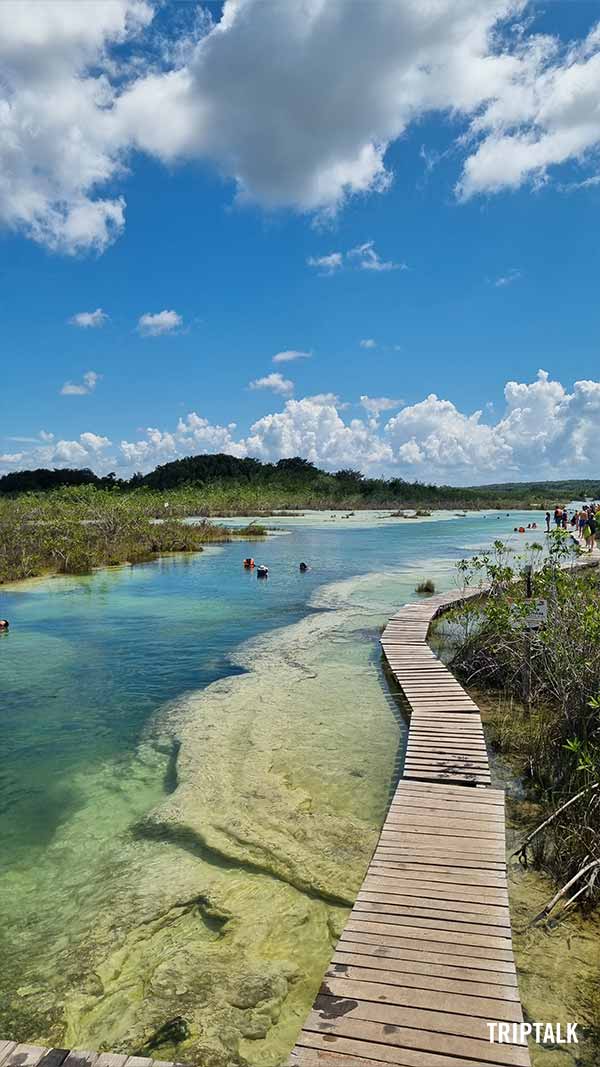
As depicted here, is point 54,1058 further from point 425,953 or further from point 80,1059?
point 425,953

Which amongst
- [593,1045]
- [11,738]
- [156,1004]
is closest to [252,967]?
[156,1004]

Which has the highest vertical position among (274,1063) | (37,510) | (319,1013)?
(37,510)

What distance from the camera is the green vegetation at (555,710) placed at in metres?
5.33

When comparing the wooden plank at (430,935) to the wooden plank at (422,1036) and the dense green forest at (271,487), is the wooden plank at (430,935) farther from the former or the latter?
the dense green forest at (271,487)

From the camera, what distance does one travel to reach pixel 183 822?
22.3ft

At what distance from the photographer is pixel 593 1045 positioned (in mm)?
3791

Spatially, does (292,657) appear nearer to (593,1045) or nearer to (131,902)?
(131,902)

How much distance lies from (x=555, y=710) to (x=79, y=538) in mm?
23005

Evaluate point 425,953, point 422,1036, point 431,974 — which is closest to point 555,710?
point 425,953

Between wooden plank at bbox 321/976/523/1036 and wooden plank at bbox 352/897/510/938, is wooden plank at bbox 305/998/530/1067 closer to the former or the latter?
wooden plank at bbox 321/976/523/1036

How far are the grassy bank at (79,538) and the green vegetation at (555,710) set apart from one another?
18971 millimetres

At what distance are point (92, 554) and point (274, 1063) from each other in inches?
984

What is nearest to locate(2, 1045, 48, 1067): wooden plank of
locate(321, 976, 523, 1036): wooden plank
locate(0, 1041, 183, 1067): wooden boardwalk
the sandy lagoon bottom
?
locate(0, 1041, 183, 1067): wooden boardwalk
